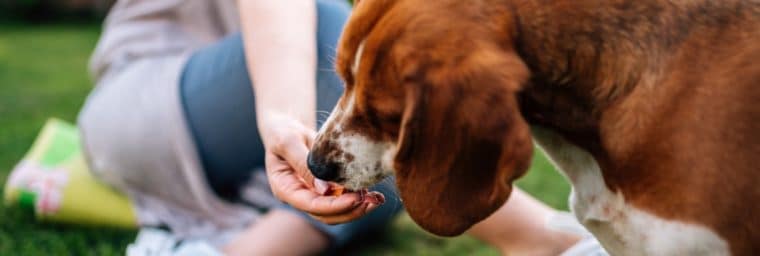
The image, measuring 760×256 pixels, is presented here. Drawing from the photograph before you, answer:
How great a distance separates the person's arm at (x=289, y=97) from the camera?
2.01 metres

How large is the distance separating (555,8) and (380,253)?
152cm

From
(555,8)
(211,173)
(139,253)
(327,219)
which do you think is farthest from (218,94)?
(555,8)

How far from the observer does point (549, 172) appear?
383 centimetres

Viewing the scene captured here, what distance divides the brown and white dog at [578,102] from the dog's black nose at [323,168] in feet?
0.29

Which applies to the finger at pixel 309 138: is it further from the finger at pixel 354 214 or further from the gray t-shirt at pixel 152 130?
the gray t-shirt at pixel 152 130

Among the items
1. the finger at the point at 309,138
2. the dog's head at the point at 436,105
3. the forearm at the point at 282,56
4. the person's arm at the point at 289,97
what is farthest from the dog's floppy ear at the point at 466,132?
the forearm at the point at 282,56

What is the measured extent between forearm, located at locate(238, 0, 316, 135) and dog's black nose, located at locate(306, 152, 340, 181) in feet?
1.31

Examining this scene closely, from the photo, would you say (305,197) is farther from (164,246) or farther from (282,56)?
(164,246)

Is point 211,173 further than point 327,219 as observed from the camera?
Yes

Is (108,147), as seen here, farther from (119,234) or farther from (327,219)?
(327,219)

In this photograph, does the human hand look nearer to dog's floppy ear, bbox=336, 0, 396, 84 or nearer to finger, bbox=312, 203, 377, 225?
finger, bbox=312, 203, 377, 225

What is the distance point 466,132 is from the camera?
1591 millimetres

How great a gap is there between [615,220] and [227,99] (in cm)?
142

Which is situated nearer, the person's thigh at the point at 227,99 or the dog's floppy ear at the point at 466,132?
the dog's floppy ear at the point at 466,132
